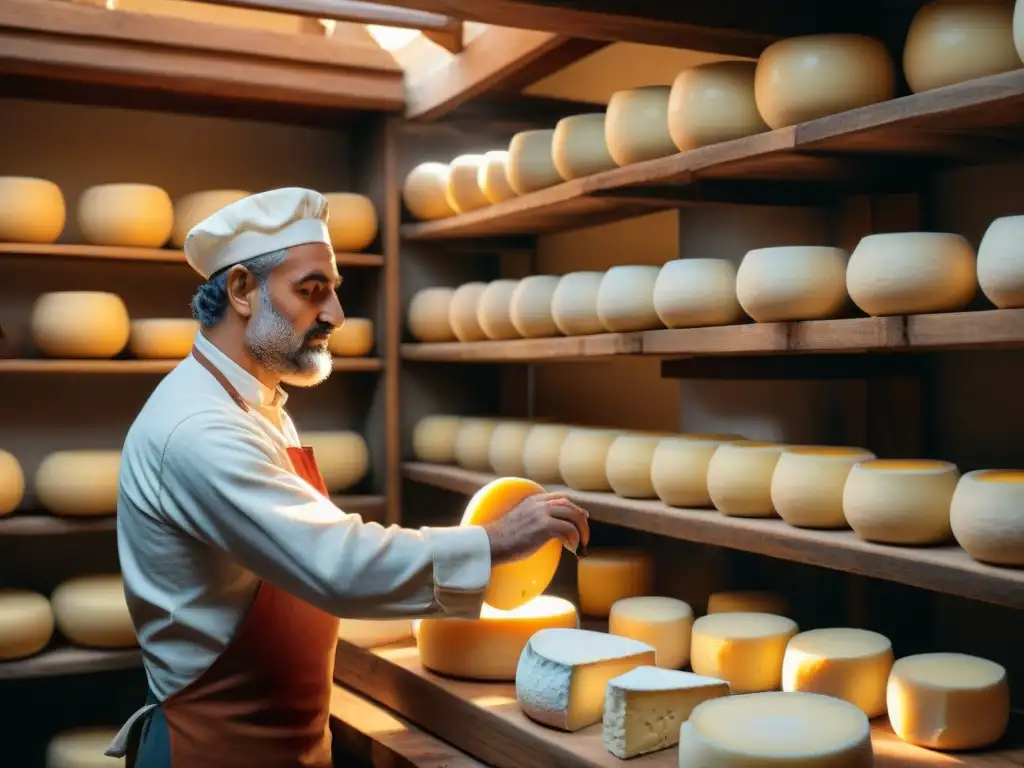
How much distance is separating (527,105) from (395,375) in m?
0.90

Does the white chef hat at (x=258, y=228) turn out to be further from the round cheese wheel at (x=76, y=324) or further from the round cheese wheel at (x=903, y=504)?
the round cheese wheel at (x=76, y=324)

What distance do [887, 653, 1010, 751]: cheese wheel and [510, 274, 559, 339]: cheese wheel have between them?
1243 millimetres

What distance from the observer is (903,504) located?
1702 mm

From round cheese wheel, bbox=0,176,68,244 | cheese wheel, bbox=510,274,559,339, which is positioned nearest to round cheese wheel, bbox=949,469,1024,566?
cheese wheel, bbox=510,274,559,339

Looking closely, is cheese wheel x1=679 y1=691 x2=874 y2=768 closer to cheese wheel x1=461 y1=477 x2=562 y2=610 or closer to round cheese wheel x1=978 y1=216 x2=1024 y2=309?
cheese wheel x1=461 y1=477 x2=562 y2=610

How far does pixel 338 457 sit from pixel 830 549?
6.25 ft

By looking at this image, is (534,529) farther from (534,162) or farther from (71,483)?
(71,483)

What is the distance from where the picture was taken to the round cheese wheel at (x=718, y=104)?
2045 mm

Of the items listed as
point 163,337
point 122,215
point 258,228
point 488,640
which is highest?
point 122,215

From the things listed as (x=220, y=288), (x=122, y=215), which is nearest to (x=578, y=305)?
(x=220, y=288)

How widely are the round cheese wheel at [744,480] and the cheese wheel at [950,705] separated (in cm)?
39

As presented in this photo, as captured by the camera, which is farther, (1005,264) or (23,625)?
(23,625)

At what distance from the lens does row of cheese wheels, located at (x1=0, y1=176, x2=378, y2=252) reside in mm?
3031

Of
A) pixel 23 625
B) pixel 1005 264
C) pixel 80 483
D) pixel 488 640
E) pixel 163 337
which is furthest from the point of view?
pixel 163 337
